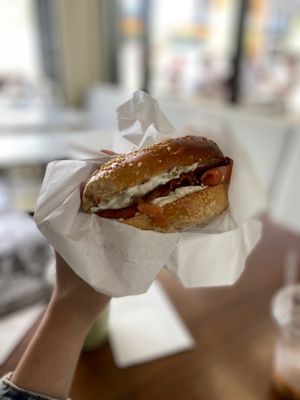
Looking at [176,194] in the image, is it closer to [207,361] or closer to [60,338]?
[60,338]

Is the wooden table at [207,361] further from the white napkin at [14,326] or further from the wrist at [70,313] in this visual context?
the wrist at [70,313]

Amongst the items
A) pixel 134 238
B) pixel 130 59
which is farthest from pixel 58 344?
pixel 130 59

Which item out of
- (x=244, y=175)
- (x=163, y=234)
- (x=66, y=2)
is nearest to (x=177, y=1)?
(x=66, y=2)

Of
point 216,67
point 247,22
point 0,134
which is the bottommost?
point 0,134

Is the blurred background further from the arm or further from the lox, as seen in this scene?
the arm

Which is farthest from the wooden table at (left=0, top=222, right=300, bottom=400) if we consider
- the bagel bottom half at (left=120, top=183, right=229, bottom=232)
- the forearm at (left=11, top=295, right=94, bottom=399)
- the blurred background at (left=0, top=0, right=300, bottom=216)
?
the blurred background at (left=0, top=0, right=300, bottom=216)

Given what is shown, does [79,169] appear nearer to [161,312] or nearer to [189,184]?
[189,184]
